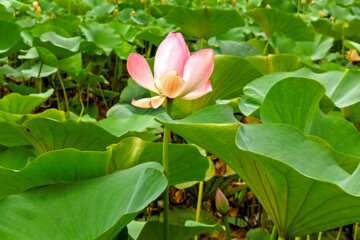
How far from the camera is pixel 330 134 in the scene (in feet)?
2.61

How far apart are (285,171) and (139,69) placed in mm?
241

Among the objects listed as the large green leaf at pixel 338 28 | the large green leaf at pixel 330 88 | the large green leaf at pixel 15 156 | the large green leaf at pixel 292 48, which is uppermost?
the large green leaf at pixel 330 88

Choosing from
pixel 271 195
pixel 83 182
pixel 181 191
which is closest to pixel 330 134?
pixel 271 195

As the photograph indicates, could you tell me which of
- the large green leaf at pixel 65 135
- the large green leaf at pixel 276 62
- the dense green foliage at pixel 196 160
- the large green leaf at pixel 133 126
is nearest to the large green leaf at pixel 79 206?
the dense green foliage at pixel 196 160

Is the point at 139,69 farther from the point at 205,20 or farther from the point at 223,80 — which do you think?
the point at 205,20

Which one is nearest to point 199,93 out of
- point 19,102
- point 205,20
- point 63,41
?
point 19,102

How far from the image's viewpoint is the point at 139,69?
64 centimetres

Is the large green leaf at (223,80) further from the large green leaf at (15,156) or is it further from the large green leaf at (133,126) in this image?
the large green leaf at (15,156)

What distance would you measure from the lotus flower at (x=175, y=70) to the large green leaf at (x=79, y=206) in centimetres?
10

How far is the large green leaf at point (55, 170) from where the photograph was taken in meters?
0.57

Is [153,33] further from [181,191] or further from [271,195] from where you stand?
[271,195]

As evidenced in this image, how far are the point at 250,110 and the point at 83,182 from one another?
36cm

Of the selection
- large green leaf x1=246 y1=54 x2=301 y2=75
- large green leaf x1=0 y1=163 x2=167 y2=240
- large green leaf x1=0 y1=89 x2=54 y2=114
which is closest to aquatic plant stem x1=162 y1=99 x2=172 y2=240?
large green leaf x1=0 y1=163 x2=167 y2=240

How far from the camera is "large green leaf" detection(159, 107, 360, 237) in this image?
0.52m
